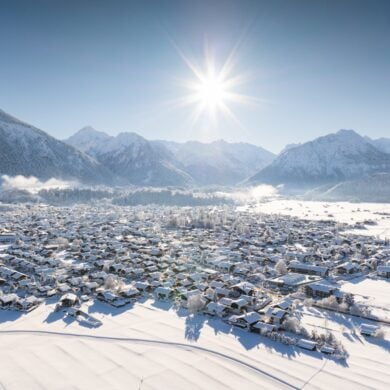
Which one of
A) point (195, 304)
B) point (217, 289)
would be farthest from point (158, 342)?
point (217, 289)

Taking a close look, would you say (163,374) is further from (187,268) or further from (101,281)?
(187,268)

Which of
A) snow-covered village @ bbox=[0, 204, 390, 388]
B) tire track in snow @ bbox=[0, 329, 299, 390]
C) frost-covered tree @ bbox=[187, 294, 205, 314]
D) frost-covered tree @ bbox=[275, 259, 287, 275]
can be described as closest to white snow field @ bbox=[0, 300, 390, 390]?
tire track in snow @ bbox=[0, 329, 299, 390]

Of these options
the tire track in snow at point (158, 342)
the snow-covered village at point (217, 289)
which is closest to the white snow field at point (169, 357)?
the tire track in snow at point (158, 342)

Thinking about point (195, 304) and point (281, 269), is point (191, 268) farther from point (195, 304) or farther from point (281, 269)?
point (195, 304)

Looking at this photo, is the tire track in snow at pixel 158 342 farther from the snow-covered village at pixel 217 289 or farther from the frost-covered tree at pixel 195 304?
the frost-covered tree at pixel 195 304

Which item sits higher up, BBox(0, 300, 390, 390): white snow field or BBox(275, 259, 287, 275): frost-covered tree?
BBox(275, 259, 287, 275): frost-covered tree

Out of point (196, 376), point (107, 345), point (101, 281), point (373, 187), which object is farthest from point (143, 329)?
point (373, 187)

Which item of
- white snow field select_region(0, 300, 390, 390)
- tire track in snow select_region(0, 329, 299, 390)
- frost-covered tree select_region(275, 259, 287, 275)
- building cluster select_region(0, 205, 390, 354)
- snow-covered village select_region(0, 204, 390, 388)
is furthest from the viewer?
frost-covered tree select_region(275, 259, 287, 275)

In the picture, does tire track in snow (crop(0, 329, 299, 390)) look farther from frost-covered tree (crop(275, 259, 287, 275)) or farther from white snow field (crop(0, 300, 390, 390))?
frost-covered tree (crop(275, 259, 287, 275))
